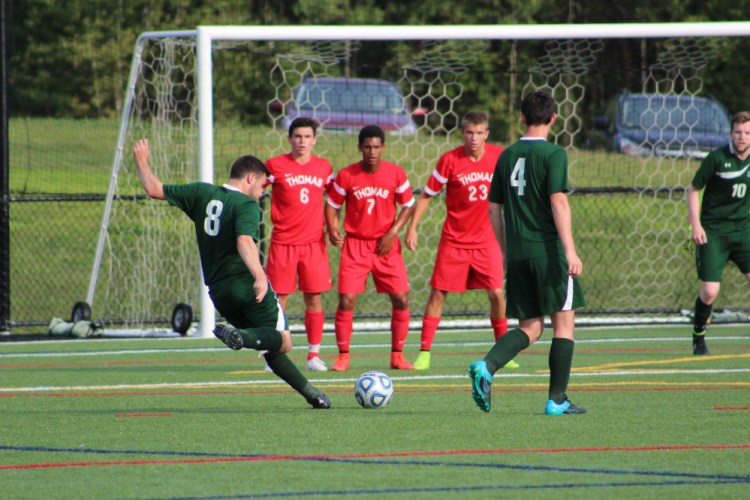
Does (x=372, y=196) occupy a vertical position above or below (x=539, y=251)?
above

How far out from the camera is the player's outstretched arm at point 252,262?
7.39 meters

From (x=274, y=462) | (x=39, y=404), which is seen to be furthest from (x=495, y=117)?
(x=274, y=462)

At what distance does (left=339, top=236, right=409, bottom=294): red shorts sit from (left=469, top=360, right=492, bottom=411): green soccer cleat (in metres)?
3.52

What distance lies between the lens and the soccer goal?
44.5ft

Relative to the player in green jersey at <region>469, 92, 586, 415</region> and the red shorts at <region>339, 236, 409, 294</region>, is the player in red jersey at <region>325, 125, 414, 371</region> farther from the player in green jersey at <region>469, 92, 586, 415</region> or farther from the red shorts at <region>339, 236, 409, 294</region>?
the player in green jersey at <region>469, 92, 586, 415</region>

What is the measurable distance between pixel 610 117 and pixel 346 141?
391cm

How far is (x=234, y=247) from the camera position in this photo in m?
7.69

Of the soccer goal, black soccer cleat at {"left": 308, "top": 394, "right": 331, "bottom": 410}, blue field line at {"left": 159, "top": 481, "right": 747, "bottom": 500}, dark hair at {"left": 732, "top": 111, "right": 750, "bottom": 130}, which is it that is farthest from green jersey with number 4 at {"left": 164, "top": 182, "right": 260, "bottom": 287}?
the soccer goal

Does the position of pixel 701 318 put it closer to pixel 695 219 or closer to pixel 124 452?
pixel 695 219

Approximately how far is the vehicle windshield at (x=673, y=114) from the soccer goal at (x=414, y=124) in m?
0.04

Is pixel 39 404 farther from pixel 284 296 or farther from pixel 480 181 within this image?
pixel 480 181

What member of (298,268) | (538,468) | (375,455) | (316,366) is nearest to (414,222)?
(298,268)

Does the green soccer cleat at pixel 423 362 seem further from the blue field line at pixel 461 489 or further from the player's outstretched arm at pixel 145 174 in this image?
the blue field line at pixel 461 489

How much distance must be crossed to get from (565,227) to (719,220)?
13.7 ft
